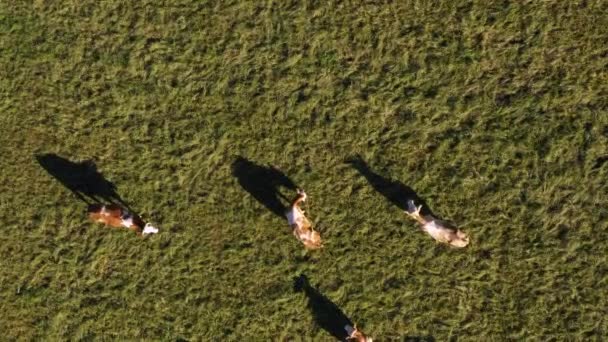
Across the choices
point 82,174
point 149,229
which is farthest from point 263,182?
point 82,174

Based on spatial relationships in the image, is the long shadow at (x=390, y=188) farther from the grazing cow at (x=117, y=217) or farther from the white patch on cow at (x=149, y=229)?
the grazing cow at (x=117, y=217)

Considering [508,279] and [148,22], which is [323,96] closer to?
[148,22]

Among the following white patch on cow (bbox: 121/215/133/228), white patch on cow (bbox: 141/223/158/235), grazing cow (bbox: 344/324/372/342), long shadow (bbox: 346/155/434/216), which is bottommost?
grazing cow (bbox: 344/324/372/342)

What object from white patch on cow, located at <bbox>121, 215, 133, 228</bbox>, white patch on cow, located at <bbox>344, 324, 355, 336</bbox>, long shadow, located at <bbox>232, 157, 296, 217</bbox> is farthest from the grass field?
white patch on cow, located at <bbox>121, 215, 133, 228</bbox>

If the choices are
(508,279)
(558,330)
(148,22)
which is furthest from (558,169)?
(148,22)

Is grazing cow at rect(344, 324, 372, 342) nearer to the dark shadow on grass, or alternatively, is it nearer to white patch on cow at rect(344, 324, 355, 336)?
white patch on cow at rect(344, 324, 355, 336)

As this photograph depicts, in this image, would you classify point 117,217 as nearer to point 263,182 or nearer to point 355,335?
point 263,182

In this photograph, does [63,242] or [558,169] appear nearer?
[558,169]
